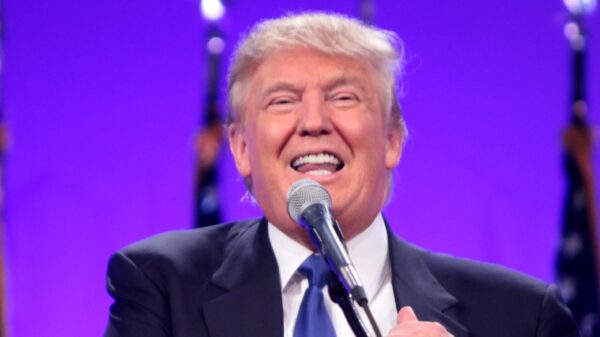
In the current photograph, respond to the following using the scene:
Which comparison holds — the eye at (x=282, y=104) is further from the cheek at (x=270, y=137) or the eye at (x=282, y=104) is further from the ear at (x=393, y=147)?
the ear at (x=393, y=147)

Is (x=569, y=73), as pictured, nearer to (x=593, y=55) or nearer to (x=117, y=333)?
(x=593, y=55)

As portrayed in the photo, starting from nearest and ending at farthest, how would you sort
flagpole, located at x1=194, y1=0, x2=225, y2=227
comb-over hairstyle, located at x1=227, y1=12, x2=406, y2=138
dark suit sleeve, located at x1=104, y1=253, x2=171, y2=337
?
1. dark suit sleeve, located at x1=104, y1=253, x2=171, y2=337
2. comb-over hairstyle, located at x1=227, y1=12, x2=406, y2=138
3. flagpole, located at x1=194, y1=0, x2=225, y2=227

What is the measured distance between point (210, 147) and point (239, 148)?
153 cm

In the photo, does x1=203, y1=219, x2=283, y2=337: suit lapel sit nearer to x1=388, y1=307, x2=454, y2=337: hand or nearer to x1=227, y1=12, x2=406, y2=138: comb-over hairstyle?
x1=227, y1=12, x2=406, y2=138: comb-over hairstyle

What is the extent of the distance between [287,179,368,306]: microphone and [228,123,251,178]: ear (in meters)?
0.52

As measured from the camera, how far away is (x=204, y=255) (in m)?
1.98

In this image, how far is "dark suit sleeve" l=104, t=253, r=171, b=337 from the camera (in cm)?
179

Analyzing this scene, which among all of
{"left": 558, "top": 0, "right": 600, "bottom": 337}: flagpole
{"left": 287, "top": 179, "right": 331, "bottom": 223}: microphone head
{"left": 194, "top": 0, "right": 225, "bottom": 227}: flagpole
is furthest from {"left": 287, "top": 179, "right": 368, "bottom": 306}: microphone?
{"left": 558, "top": 0, "right": 600, "bottom": 337}: flagpole

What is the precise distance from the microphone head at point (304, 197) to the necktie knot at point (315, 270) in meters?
0.39

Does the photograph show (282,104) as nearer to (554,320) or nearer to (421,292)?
(421,292)

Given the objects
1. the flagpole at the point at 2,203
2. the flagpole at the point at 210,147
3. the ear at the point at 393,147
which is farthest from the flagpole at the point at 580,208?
the flagpole at the point at 2,203

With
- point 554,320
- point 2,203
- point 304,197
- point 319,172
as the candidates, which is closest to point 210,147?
point 2,203

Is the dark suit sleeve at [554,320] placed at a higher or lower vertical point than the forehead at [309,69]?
lower

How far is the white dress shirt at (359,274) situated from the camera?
1916 millimetres
